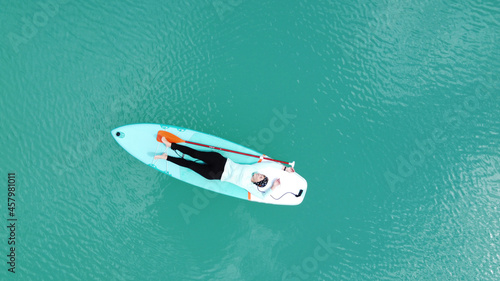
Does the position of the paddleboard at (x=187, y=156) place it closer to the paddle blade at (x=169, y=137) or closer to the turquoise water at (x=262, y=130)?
the paddle blade at (x=169, y=137)

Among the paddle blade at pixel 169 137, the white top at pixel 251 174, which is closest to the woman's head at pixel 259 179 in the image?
the white top at pixel 251 174

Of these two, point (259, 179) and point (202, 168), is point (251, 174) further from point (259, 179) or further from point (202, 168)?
point (202, 168)

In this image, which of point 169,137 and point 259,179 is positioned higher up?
point 169,137

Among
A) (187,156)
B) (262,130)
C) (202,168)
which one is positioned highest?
(262,130)

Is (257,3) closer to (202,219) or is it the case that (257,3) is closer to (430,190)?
(202,219)

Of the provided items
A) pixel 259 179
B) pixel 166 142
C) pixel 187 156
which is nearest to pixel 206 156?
pixel 187 156

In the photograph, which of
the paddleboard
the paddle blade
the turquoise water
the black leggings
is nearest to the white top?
the black leggings

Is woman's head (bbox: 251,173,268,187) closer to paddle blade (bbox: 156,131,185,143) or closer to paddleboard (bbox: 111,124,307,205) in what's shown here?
paddleboard (bbox: 111,124,307,205)
